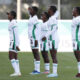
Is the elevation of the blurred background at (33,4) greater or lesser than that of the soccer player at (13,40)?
greater

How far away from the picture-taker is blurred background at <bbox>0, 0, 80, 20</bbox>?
26.6 meters

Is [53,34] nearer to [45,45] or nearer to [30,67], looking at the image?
[45,45]

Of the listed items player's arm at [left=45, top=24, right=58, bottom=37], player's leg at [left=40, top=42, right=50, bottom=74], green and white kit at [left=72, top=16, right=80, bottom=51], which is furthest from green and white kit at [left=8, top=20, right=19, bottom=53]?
green and white kit at [left=72, top=16, right=80, bottom=51]

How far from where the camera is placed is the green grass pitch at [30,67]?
1362 cm

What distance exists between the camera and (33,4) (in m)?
27.2

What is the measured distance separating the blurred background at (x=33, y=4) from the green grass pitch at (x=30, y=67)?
446 cm

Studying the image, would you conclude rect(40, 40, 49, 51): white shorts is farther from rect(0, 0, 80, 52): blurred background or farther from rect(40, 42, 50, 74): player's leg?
rect(0, 0, 80, 52): blurred background

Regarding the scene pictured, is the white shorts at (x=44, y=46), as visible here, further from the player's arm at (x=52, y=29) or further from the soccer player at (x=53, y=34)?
the player's arm at (x=52, y=29)

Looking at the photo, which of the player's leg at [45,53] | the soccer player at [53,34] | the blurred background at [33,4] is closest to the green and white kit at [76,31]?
the soccer player at [53,34]

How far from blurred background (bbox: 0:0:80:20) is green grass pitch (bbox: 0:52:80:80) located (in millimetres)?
4464

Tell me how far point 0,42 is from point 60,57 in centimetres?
349

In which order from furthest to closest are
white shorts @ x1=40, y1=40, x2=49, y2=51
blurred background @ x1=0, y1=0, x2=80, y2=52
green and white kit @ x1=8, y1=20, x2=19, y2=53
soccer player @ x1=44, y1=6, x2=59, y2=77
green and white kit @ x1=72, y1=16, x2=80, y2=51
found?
blurred background @ x1=0, y1=0, x2=80, y2=52, white shorts @ x1=40, y1=40, x2=49, y2=51, green and white kit @ x1=8, y1=20, x2=19, y2=53, soccer player @ x1=44, y1=6, x2=59, y2=77, green and white kit @ x1=72, y1=16, x2=80, y2=51

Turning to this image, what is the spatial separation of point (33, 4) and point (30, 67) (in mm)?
10688

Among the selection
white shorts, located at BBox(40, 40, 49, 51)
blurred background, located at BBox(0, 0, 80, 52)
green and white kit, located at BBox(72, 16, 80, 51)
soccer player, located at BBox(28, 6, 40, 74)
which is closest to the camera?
green and white kit, located at BBox(72, 16, 80, 51)
